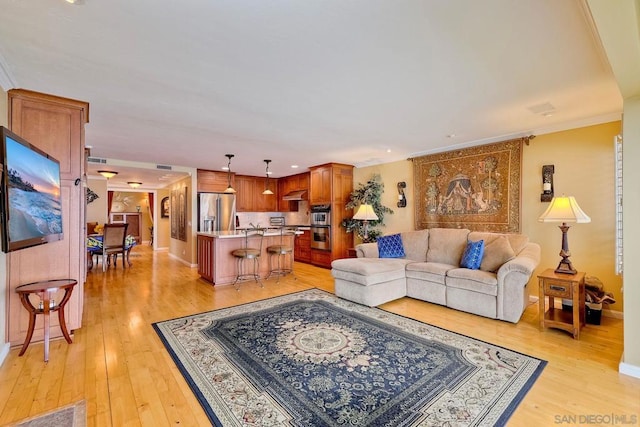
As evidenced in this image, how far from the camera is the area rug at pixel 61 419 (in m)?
1.78

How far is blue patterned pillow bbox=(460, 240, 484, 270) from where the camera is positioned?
13.0ft

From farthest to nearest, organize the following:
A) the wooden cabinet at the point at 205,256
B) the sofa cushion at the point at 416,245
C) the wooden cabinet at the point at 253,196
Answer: the wooden cabinet at the point at 253,196 → the wooden cabinet at the point at 205,256 → the sofa cushion at the point at 416,245

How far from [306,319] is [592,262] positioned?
3.87 metres

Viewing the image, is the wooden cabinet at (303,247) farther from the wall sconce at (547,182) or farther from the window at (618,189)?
the window at (618,189)

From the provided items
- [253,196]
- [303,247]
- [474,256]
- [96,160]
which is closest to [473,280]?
[474,256]

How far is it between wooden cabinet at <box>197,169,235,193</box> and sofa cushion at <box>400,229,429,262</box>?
510 centimetres

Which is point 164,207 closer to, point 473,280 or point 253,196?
point 253,196

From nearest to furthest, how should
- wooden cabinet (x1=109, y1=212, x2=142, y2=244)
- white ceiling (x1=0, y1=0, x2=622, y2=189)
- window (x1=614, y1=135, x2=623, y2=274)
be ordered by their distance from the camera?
white ceiling (x1=0, y1=0, x2=622, y2=189) → window (x1=614, y1=135, x2=623, y2=274) → wooden cabinet (x1=109, y1=212, x2=142, y2=244)

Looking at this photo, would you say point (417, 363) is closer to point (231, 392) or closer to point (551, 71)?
point (231, 392)

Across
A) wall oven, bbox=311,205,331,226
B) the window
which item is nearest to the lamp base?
the window

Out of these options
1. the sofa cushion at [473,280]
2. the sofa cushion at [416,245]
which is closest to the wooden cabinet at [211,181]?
the sofa cushion at [416,245]

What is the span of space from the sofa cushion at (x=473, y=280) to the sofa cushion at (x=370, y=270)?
74 cm

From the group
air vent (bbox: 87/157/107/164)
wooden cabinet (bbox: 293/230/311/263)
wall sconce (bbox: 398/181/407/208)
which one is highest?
air vent (bbox: 87/157/107/164)

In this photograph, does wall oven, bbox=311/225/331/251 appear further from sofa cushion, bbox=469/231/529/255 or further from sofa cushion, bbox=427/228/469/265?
sofa cushion, bbox=469/231/529/255
